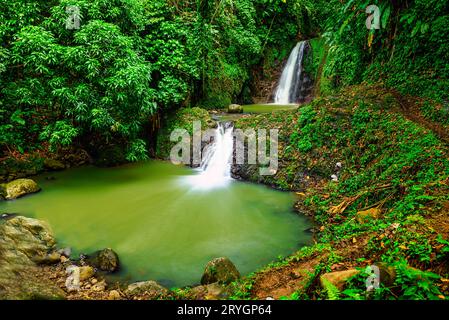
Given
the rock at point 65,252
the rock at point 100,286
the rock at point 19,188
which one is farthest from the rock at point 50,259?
the rock at point 19,188

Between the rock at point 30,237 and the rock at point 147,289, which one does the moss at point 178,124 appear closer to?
the rock at point 30,237

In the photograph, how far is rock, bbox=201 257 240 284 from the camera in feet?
12.5

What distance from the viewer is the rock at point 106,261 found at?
438cm

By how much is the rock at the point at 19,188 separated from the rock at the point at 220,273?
5.67 metres

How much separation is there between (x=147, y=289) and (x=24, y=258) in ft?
6.87

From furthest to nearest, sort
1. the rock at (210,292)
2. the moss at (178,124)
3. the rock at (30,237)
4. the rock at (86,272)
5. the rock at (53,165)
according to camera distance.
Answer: the moss at (178,124)
the rock at (53,165)
the rock at (30,237)
the rock at (86,272)
the rock at (210,292)

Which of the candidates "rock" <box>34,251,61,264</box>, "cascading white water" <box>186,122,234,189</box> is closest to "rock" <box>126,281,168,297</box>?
"rock" <box>34,251,61,264</box>

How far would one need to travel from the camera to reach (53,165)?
9195 millimetres

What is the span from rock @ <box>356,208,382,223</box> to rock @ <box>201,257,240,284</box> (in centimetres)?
A: 213

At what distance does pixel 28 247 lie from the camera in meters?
4.65

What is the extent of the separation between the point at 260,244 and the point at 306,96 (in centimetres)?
1179

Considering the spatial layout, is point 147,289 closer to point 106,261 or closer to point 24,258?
point 106,261

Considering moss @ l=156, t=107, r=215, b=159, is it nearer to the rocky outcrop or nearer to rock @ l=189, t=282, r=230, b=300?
the rocky outcrop
